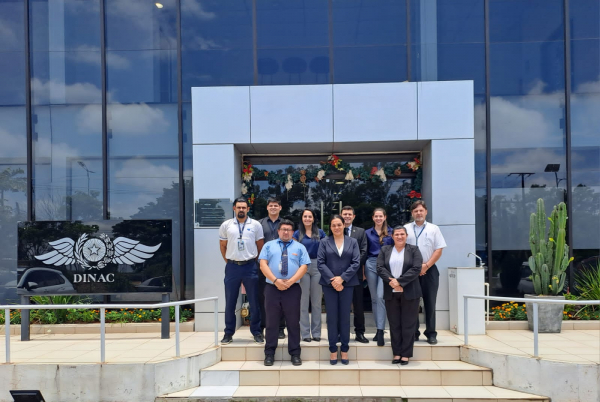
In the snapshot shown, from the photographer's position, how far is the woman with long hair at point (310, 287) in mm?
6094

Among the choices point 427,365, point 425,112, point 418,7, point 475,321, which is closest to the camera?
point 427,365

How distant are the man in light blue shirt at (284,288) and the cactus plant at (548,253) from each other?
401 centimetres

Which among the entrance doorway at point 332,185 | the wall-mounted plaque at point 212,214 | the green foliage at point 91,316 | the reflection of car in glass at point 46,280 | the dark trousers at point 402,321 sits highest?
the entrance doorway at point 332,185

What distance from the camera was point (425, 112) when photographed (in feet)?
23.7

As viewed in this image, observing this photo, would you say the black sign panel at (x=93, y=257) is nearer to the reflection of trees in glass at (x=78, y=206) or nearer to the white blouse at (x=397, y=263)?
the reflection of trees in glass at (x=78, y=206)

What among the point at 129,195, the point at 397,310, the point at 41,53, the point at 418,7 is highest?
the point at 418,7

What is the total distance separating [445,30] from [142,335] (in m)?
7.17

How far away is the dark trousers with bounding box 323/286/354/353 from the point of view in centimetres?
559

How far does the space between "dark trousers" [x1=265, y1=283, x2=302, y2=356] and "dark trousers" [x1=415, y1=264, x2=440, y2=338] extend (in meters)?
1.69

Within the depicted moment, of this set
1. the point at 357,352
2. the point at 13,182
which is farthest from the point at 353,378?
the point at 13,182

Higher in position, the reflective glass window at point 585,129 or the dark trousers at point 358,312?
the reflective glass window at point 585,129

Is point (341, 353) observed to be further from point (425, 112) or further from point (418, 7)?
point (418, 7)

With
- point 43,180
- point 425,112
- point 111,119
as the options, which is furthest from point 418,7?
point 43,180

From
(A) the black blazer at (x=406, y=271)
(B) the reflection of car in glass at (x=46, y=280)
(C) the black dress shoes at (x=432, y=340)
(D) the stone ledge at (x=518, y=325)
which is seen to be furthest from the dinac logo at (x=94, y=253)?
(D) the stone ledge at (x=518, y=325)
